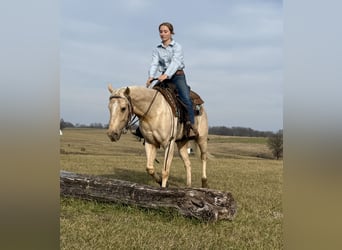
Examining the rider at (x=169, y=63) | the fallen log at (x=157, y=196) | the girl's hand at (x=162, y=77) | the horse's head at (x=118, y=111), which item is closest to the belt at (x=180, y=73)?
the rider at (x=169, y=63)

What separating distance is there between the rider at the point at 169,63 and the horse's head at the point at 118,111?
35.9 inches

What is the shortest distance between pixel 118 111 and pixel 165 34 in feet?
4.56

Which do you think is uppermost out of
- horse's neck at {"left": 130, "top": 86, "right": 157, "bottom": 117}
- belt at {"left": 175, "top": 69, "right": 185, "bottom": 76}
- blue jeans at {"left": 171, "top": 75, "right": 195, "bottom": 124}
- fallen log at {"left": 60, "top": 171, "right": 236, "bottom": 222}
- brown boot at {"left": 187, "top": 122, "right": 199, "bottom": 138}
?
belt at {"left": 175, "top": 69, "right": 185, "bottom": 76}

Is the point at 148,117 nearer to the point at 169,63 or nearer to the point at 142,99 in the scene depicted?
the point at 142,99

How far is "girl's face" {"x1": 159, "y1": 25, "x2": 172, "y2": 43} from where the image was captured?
5.44m

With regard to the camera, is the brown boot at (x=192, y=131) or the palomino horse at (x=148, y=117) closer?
the palomino horse at (x=148, y=117)

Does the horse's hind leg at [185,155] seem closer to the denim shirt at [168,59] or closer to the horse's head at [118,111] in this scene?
the denim shirt at [168,59]

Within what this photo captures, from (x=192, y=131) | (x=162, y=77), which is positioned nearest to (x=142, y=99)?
(x=162, y=77)

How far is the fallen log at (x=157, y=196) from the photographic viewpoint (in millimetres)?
4656

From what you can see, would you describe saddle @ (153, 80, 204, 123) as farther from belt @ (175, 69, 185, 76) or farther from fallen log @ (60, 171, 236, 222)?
fallen log @ (60, 171, 236, 222)

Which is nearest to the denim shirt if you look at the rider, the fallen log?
the rider

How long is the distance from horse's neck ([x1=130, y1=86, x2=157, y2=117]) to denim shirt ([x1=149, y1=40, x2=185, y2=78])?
1.48 feet

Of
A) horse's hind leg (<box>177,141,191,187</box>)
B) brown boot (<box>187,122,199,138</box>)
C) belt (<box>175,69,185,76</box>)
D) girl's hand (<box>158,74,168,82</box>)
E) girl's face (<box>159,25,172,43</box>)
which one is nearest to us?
girl's face (<box>159,25,172,43</box>)
